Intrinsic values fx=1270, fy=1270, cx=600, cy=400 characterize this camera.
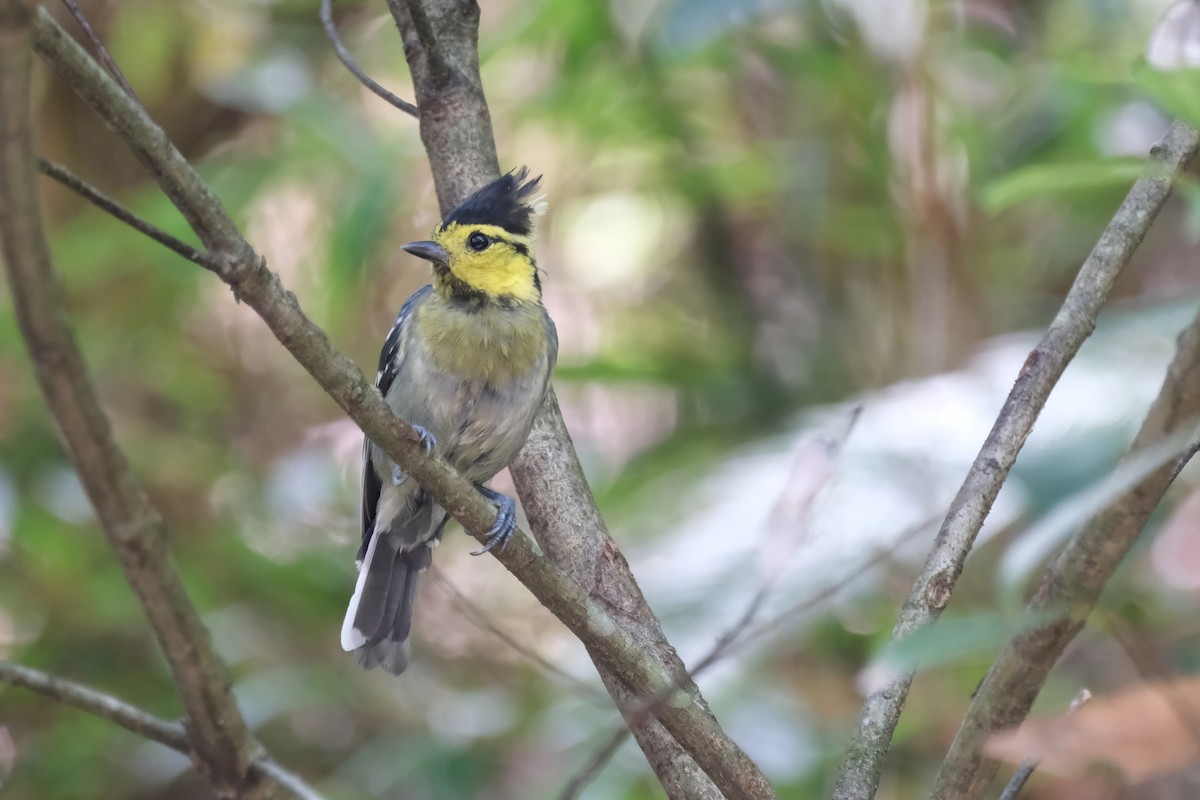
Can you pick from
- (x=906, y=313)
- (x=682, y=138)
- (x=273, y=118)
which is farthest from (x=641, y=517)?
(x=273, y=118)

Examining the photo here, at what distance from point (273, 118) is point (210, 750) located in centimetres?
354

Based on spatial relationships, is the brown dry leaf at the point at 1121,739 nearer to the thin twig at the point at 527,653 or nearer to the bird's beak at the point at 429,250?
the thin twig at the point at 527,653

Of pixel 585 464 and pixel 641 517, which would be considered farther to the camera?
pixel 585 464

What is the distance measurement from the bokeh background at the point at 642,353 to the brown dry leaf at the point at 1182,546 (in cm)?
1

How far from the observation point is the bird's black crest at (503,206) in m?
2.34

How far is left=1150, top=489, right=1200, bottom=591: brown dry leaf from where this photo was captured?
2.29 meters

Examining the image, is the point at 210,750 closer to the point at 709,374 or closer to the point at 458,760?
the point at 458,760

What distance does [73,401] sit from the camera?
1.04m

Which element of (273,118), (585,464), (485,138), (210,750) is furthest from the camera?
(273,118)

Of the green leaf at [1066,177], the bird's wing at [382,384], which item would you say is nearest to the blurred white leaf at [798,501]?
the green leaf at [1066,177]

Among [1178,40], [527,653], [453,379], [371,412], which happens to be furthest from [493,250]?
[1178,40]

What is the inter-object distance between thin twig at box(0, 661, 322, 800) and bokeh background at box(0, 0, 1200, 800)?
1.00 m

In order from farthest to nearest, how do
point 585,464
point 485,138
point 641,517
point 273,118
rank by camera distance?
point 273,118 < point 585,464 < point 641,517 < point 485,138

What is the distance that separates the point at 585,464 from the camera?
A: 12.3 ft
